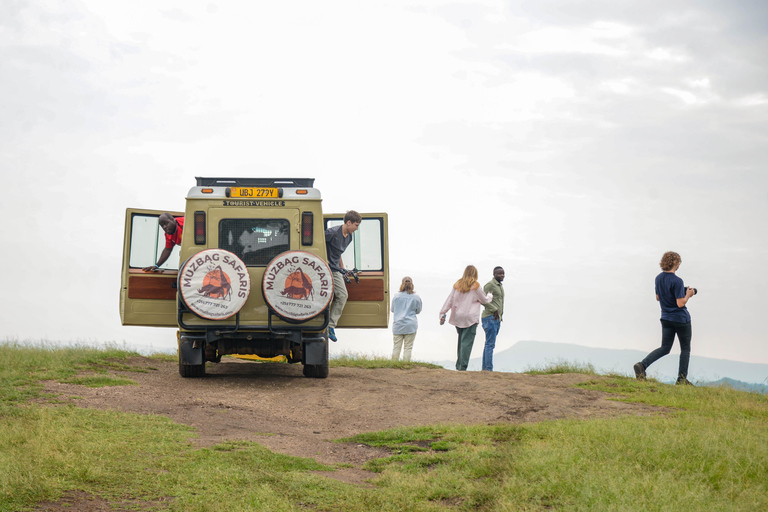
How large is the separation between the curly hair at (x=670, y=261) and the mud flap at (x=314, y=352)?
5.78 metres

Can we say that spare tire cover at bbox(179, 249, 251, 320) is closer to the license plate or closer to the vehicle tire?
the license plate

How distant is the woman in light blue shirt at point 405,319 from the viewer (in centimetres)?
1545

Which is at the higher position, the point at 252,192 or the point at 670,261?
the point at 252,192

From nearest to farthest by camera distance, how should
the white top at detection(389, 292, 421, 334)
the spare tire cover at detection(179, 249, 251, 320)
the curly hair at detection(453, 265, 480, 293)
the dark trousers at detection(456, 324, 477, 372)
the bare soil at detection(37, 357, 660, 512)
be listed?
the bare soil at detection(37, 357, 660, 512)
the spare tire cover at detection(179, 249, 251, 320)
the curly hair at detection(453, 265, 480, 293)
the dark trousers at detection(456, 324, 477, 372)
the white top at detection(389, 292, 421, 334)

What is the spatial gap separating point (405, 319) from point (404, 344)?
643mm

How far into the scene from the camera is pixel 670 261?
11.9 m

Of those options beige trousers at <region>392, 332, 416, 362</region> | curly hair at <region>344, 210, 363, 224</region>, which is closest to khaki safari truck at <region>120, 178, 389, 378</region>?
curly hair at <region>344, 210, 363, 224</region>

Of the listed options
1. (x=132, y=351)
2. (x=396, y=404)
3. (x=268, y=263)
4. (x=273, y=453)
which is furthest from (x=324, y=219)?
(x=273, y=453)

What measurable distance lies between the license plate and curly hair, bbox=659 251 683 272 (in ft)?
21.4

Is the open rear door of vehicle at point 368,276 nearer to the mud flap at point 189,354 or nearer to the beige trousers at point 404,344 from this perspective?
the mud flap at point 189,354

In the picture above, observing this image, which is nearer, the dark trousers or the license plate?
the license plate

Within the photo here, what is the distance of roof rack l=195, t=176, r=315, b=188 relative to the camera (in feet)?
38.0

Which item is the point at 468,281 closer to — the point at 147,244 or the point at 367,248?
the point at 367,248

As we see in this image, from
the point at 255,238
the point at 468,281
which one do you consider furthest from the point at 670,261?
the point at 255,238
